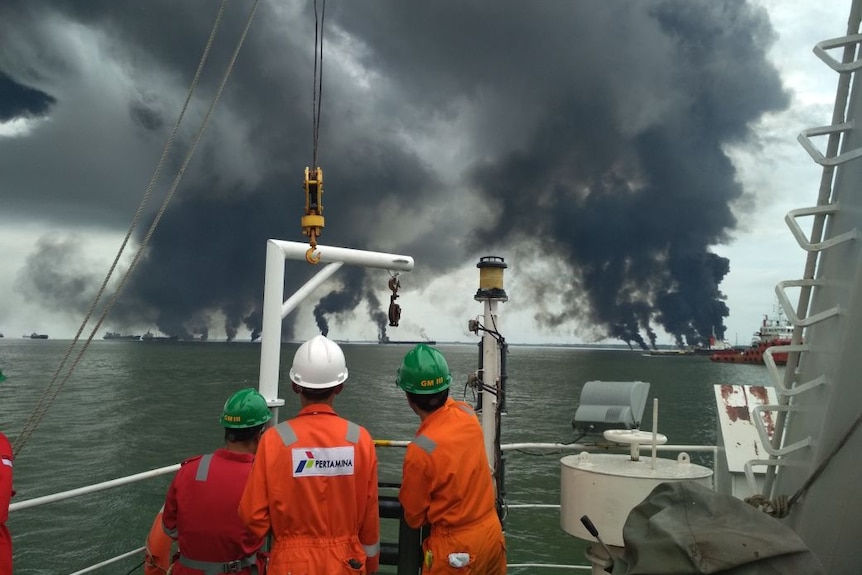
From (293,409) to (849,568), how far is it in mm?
34315

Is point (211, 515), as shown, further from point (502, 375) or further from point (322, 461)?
point (502, 375)

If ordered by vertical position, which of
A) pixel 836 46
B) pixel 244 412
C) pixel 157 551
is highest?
pixel 836 46

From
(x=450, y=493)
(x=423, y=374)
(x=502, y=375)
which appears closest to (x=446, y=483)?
(x=450, y=493)

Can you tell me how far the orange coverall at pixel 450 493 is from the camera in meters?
2.74

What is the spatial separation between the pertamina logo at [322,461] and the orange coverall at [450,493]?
272mm

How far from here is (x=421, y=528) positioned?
307 cm

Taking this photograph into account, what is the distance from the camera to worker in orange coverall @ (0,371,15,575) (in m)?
2.78

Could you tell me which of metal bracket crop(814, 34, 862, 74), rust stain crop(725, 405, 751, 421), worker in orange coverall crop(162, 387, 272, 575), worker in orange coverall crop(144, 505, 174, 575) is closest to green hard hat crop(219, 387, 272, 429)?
worker in orange coverall crop(162, 387, 272, 575)

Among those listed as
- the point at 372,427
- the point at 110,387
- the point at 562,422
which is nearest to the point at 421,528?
the point at 372,427

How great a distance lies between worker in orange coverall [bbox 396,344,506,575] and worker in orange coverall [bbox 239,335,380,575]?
0.71 feet

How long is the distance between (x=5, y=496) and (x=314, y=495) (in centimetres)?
144

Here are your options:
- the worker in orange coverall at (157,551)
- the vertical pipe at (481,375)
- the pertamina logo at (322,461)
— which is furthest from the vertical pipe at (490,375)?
the worker in orange coverall at (157,551)

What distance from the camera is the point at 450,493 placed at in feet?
9.03

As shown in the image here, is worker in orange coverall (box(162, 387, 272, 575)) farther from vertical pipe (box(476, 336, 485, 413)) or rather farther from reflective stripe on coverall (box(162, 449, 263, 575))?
vertical pipe (box(476, 336, 485, 413))
